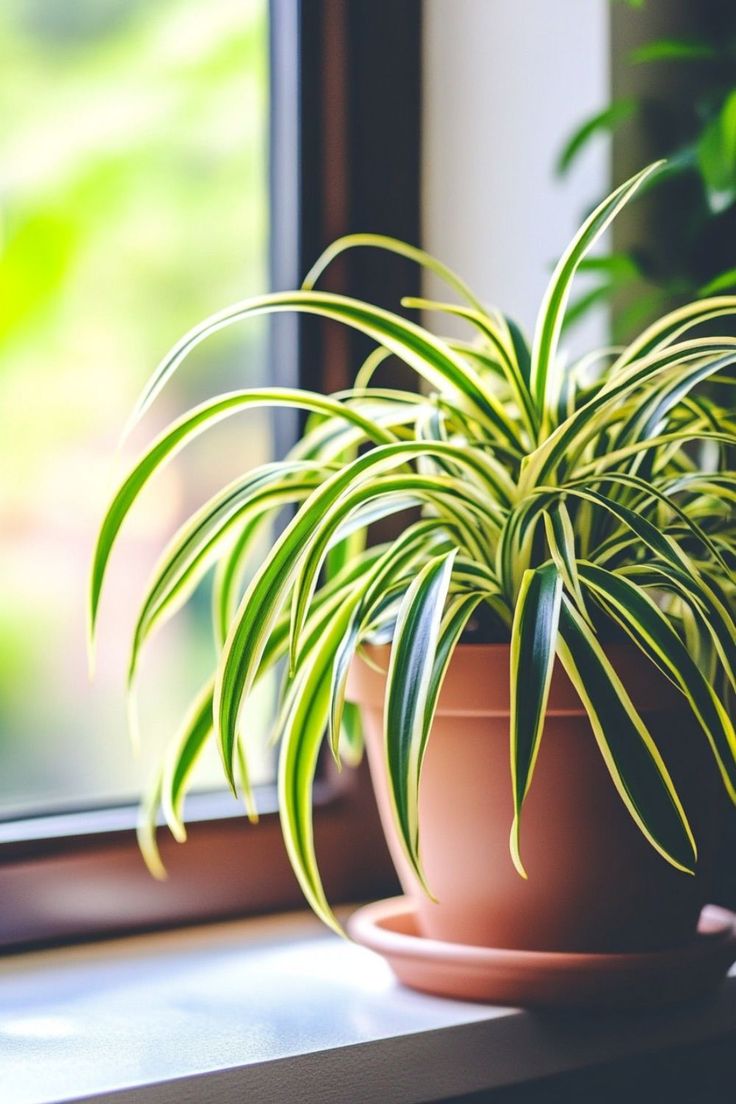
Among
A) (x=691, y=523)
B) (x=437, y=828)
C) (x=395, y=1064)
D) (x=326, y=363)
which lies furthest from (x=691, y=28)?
(x=395, y=1064)

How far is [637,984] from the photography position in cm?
74

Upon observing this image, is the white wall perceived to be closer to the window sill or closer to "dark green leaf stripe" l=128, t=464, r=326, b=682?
"dark green leaf stripe" l=128, t=464, r=326, b=682

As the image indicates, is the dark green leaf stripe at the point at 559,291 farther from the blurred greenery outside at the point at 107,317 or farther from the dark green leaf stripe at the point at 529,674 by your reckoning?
the blurred greenery outside at the point at 107,317

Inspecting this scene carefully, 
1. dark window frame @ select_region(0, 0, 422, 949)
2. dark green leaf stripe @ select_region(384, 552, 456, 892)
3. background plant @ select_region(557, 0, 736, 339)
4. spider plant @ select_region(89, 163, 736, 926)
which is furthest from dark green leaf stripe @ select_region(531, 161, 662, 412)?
dark window frame @ select_region(0, 0, 422, 949)

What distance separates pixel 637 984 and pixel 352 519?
34 centimetres

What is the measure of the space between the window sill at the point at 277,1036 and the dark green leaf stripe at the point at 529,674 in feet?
0.52

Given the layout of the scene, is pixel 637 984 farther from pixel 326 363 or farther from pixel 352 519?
pixel 326 363

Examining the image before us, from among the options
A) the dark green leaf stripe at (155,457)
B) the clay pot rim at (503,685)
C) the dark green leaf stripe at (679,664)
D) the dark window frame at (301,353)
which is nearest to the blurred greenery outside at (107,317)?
the dark window frame at (301,353)

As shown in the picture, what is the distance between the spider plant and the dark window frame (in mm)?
122

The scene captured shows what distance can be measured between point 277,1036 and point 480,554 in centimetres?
33

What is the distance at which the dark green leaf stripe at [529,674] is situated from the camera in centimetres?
65

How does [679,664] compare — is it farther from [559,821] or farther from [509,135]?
[509,135]

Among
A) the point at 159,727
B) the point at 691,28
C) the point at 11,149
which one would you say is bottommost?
the point at 159,727

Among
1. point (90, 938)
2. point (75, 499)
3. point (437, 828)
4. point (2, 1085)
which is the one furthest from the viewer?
point (75, 499)
